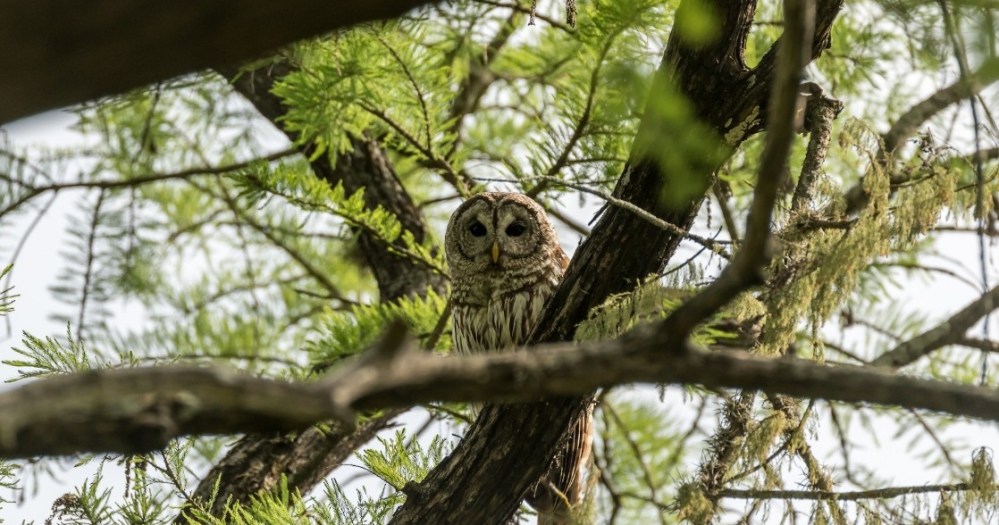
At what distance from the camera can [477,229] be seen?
14.4 ft

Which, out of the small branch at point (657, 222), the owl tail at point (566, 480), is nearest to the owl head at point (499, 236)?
the owl tail at point (566, 480)

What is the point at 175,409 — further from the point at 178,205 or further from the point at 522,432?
the point at 178,205

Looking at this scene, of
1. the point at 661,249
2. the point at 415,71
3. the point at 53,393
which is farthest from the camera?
the point at 415,71

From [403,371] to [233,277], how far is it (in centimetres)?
567

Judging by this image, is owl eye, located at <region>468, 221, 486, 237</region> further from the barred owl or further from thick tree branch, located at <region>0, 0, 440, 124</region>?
thick tree branch, located at <region>0, 0, 440, 124</region>

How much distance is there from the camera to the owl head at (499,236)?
4.20 m

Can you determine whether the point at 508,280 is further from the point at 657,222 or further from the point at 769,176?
the point at 769,176

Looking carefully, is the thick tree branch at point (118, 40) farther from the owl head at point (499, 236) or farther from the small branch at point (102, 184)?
the small branch at point (102, 184)

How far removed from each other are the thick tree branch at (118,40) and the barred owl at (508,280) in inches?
109

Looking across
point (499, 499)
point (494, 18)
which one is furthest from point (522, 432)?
point (494, 18)

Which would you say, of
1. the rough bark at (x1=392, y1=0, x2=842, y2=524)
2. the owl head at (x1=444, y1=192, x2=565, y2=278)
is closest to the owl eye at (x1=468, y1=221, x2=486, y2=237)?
A: the owl head at (x1=444, y1=192, x2=565, y2=278)

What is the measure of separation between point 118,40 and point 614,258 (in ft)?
6.26

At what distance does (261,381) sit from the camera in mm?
1188

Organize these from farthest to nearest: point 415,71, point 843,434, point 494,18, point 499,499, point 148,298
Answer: point 148,298 < point 494,18 < point 843,434 < point 415,71 < point 499,499
